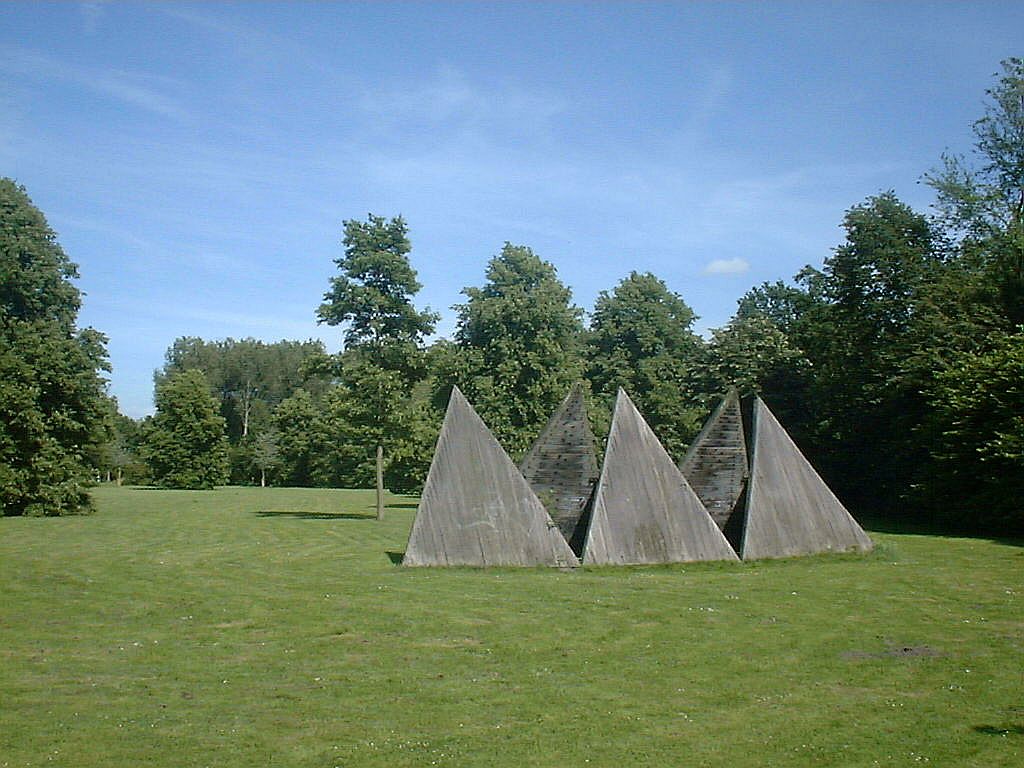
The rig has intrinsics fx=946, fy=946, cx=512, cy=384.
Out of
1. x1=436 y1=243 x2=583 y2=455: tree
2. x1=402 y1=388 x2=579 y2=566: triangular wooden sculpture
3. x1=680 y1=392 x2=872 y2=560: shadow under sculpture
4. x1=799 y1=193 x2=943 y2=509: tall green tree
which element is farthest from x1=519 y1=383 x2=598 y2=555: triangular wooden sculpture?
x1=799 y1=193 x2=943 y2=509: tall green tree

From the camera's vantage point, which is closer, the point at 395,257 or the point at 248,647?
the point at 248,647

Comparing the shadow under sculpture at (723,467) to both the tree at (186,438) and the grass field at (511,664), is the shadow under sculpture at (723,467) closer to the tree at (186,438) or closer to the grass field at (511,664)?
the grass field at (511,664)

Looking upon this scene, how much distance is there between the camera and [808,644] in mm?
14328

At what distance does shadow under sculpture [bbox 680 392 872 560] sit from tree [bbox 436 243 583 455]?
70.1ft

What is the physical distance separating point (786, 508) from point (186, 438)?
219 ft

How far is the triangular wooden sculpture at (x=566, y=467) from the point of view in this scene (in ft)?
78.9

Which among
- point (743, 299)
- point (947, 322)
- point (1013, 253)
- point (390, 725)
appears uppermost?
point (743, 299)

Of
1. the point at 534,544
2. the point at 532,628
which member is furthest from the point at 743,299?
the point at 532,628

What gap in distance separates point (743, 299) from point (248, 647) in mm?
88056

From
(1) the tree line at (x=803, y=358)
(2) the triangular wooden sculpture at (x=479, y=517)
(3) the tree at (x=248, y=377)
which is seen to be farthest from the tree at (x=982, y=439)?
(3) the tree at (x=248, y=377)

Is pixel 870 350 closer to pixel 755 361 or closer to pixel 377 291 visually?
pixel 755 361

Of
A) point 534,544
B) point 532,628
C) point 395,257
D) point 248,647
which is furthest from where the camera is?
point 395,257

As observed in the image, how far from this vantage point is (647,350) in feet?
233

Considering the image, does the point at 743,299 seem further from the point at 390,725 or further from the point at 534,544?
the point at 390,725
